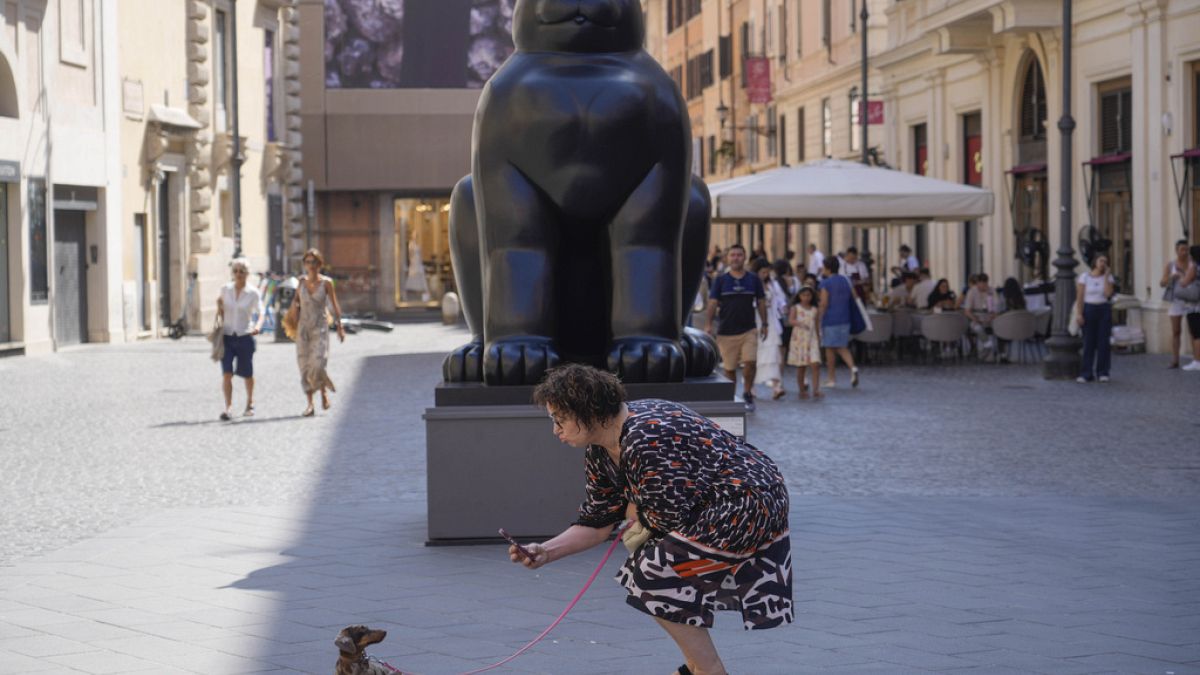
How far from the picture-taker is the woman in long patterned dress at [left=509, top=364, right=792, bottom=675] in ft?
14.2

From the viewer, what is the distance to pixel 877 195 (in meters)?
19.9

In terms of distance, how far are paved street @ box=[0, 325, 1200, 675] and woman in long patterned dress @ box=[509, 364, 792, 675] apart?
3.81 ft

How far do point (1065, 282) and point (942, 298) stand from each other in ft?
11.1

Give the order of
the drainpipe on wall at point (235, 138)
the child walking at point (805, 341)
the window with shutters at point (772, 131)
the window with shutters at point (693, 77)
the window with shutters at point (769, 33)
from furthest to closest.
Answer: the window with shutters at point (693, 77) → the window with shutters at point (772, 131) → the window with shutters at point (769, 33) → the drainpipe on wall at point (235, 138) → the child walking at point (805, 341)

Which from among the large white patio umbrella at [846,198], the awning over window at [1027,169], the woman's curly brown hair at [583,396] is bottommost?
the woman's curly brown hair at [583,396]

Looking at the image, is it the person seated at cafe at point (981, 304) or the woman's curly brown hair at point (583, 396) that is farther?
the person seated at cafe at point (981, 304)

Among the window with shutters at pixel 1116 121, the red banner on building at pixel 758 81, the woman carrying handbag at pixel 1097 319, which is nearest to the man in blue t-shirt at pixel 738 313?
the woman carrying handbag at pixel 1097 319

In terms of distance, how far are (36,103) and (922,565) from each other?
1979 centimetres

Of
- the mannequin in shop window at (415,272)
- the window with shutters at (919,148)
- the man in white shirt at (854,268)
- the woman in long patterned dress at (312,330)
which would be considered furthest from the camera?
the mannequin in shop window at (415,272)

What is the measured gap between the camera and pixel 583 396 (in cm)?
432

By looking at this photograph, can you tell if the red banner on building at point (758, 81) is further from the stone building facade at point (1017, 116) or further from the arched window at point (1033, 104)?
the arched window at point (1033, 104)

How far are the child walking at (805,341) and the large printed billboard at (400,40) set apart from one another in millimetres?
25885

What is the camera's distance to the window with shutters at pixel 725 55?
2066 inches

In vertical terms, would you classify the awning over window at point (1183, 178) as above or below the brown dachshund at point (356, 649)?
above
